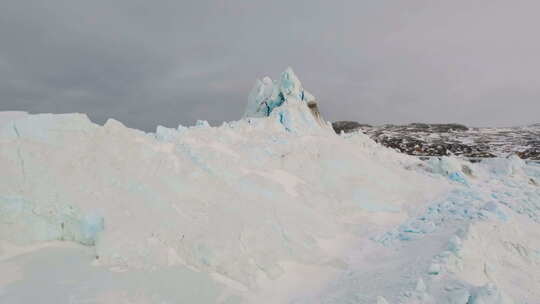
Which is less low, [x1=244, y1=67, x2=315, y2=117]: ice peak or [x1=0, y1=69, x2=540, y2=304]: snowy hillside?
[x1=244, y1=67, x2=315, y2=117]: ice peak

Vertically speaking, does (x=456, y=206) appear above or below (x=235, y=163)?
below

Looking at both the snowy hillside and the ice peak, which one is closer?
the snowy hillside

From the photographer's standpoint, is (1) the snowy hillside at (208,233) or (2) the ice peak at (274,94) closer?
(1) the snowy hillside at (208,233)

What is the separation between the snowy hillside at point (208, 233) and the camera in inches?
303

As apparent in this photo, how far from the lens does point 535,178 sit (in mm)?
23438

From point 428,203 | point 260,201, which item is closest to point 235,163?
point 260,201

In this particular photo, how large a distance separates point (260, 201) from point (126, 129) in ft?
21.5

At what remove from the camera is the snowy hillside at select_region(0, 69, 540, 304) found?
25.2 ft

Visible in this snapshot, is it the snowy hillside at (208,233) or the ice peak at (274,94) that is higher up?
the ice peak at (274,94)

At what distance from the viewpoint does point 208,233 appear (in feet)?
30.6

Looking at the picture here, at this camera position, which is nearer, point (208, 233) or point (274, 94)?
point (208, 233)

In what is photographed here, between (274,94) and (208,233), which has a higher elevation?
(274,94)

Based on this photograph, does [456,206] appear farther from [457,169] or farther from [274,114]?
[274,114]

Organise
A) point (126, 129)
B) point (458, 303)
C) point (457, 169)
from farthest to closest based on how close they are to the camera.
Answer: point (457, 169)
point (126, 129)
point (458, 303)
